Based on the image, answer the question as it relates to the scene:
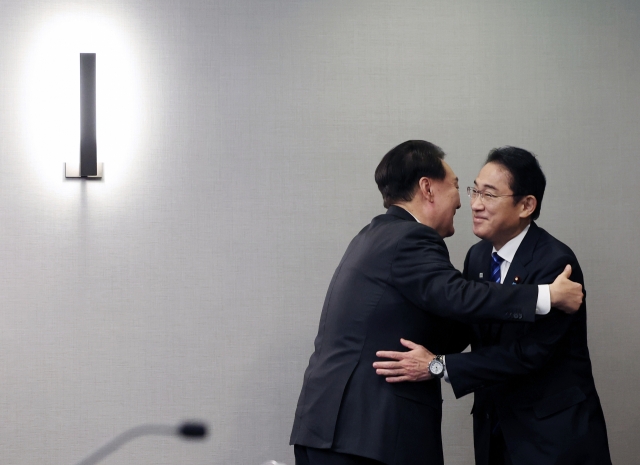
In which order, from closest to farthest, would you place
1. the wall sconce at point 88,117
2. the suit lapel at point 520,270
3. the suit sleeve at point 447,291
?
the suit sleeve at point 447,291 < the suit lapel at point 520,270 < the wall sconce at point 88,117

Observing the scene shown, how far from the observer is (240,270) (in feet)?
8.92

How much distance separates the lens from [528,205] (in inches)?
81.0

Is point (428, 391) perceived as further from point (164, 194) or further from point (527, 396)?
point (164, 194)

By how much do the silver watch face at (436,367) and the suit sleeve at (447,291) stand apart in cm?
14

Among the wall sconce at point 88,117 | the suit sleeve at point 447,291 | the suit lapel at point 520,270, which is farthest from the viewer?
the wall sconce at point 88,117

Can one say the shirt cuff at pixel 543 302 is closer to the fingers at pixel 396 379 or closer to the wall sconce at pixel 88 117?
the fingers at pixel 396 379

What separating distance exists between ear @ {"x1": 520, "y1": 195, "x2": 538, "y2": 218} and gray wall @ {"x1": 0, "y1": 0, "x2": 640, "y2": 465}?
70 cm

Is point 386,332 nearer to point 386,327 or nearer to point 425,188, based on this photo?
point 386,327

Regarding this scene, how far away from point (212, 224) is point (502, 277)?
114cm

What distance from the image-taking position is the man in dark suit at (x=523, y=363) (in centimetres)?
190

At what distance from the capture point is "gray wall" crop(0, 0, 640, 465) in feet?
8.84

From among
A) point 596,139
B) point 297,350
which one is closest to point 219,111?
point 297,350

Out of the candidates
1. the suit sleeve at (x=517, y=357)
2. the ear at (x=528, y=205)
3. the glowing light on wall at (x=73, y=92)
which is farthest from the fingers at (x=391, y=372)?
the glowing light on wall at (x=73, y=92)

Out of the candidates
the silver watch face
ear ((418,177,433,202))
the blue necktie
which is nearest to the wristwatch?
the silver watch face
